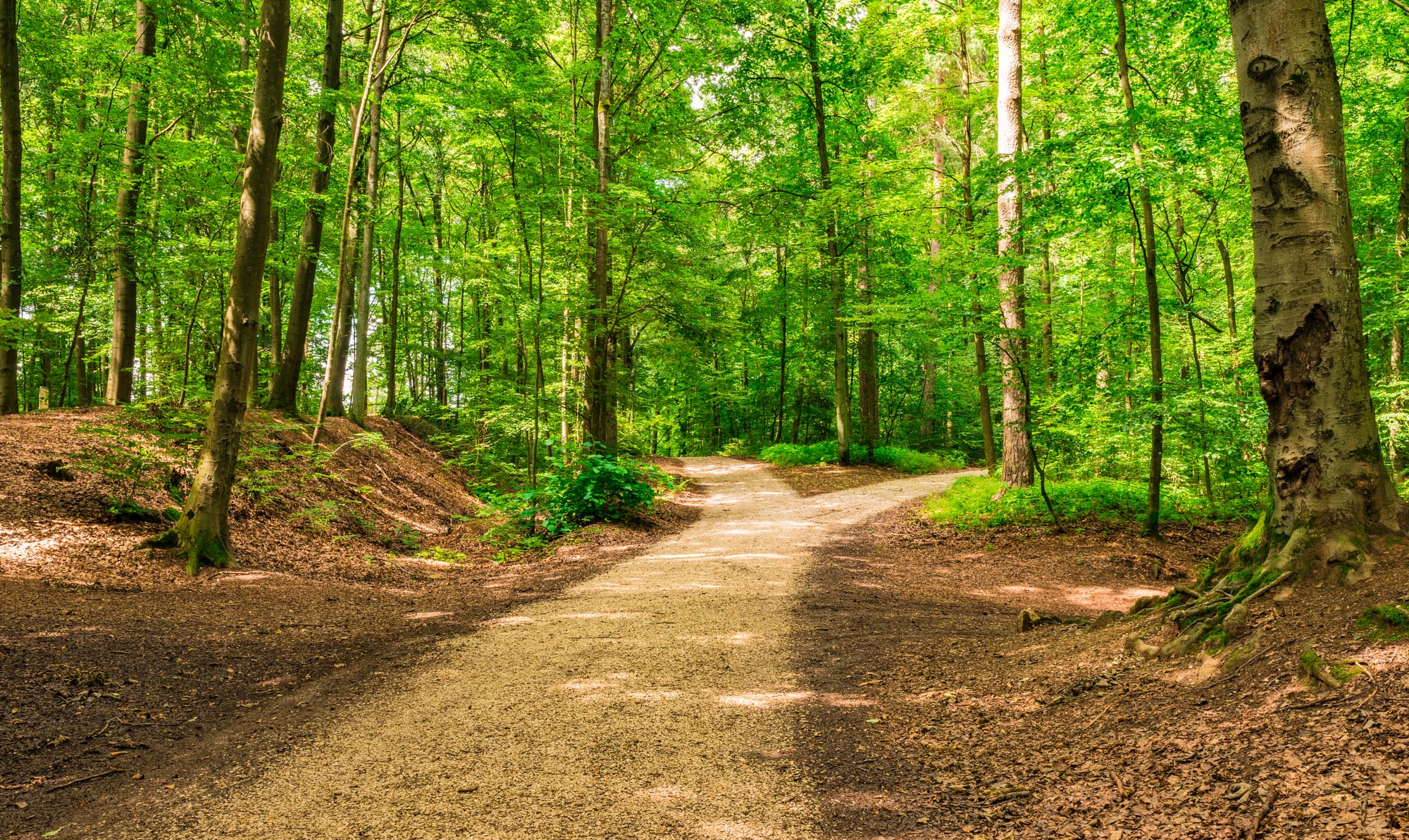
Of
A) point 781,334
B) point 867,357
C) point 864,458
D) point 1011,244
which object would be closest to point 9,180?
point 1011,244

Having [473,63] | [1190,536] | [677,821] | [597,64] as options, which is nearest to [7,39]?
[473,63]

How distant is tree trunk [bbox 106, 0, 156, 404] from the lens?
409 inches

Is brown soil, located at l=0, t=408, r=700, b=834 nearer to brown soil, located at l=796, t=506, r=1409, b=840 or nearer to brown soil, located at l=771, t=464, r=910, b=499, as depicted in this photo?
brown soil, located at l=796, t=506, r=1409, b=840

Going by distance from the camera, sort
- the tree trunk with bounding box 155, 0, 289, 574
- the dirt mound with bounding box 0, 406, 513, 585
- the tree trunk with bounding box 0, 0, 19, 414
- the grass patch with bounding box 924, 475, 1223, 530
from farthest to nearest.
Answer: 1. the tree trunk with bounding box 0, 0, 19, 414
2. the grass patch with bounding box 924, 475, 1223, 530
3. the tree trunk with bounding box 155, 0, 289, 574
4. the dirt mound with bounding box 0, 406, 513, 585

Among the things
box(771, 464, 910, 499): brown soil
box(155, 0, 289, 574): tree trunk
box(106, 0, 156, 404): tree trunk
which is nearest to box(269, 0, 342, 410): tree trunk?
box(106, 0, 156, 404): tree trunk

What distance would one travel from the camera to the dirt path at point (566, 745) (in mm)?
2701

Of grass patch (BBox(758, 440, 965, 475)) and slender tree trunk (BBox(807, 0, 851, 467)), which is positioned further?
grass patch (BBox(758, 440, 965, 475))

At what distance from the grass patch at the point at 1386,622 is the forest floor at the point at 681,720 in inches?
2.3

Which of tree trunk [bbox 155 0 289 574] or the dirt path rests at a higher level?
tree trunk [bbox 155 0 289 574]

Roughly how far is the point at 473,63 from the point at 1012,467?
513 inches

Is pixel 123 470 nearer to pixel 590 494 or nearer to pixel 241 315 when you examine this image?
pixel 241 315

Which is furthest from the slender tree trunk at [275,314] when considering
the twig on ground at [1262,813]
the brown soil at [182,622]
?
the twig on ground at [1262,813]

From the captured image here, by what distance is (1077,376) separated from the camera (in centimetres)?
920

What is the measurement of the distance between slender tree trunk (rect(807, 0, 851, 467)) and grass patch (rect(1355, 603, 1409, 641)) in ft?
45.5
